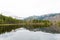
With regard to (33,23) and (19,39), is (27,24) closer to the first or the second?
(33,23)

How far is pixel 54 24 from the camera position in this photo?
6.51 meters

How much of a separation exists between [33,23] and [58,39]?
16.4 ft

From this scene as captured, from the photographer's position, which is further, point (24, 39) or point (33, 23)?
point (33, 23)

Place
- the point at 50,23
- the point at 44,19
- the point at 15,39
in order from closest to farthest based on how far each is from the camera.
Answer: the point at 15,39, the point at 50,23, the point at 44,19

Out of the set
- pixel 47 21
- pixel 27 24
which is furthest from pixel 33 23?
pixel 47 21

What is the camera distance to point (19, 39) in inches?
129

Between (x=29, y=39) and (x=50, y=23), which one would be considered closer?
(x=29, y=39)

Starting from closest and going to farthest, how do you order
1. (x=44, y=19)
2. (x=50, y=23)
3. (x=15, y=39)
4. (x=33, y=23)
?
(x=15, y=39) → (x=50, y=23) → (x=44, y=19) → (x=33, y=23)

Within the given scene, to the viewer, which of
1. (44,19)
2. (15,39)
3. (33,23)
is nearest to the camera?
(15,39)

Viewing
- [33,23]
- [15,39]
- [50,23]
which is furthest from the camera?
[33,23]

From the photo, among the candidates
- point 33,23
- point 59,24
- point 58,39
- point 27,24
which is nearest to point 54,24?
point 59,24

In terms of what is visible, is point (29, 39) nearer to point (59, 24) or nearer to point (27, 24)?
point (59, 24)

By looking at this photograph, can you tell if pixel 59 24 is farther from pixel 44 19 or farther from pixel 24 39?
pixel 24 39

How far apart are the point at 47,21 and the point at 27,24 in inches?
43.8
